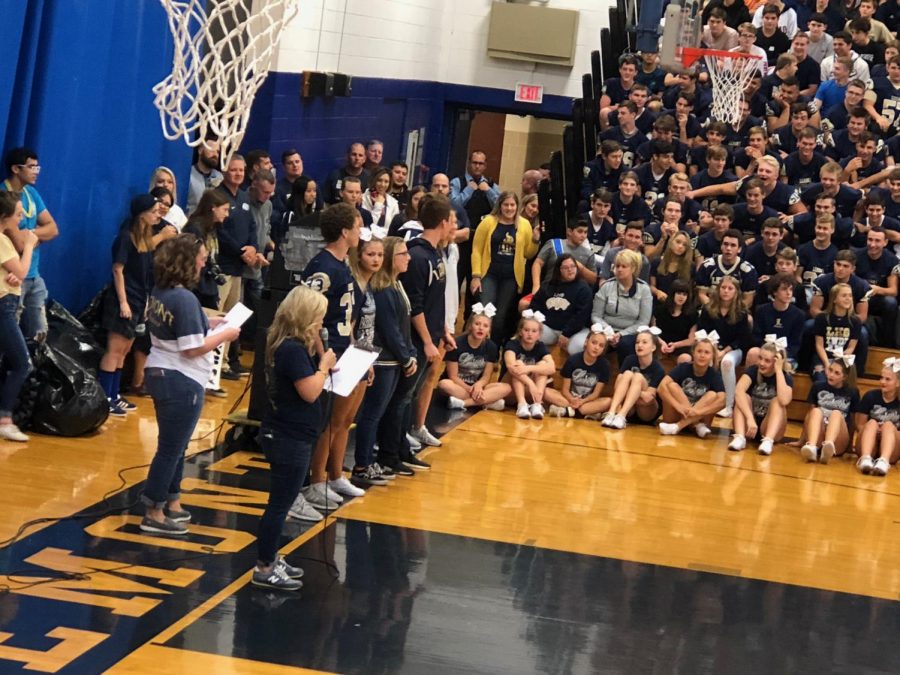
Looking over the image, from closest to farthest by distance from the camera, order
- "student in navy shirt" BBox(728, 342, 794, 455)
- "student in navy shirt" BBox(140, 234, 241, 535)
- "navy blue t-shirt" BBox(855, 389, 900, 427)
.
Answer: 1. "student in navy shirt" BBox(140, 234, 241, 535)
2. "navy blue t-shirt" BBox(855, 389, 900, 427)
3. "student in navy shirt" BBox(728, 342, 794, 455)

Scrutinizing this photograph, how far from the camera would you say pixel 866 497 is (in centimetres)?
1037

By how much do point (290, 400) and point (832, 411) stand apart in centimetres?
620

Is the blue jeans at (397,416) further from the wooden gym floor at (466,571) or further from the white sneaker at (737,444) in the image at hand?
the white sneaker at (737,444)

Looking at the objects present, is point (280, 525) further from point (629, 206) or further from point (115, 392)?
point (629, 206)

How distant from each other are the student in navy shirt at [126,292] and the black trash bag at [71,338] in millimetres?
138

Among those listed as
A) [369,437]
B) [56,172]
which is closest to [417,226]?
[369,437]

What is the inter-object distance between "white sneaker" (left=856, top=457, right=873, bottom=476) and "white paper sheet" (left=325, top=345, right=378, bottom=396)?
510cm

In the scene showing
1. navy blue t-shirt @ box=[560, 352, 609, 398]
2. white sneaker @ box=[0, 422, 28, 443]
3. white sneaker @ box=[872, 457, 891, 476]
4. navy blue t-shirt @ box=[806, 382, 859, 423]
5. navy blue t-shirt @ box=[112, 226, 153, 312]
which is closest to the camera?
white sneaker @ box=[0, 422, 28, 443]

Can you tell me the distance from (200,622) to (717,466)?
5.54 metres

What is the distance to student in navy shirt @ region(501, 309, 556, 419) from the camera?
1217 centimetres

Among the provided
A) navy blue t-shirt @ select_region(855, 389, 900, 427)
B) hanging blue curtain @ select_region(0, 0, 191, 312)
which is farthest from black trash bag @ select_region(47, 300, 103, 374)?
navy blue t-shirt @ select_region(855, 389, 900, 427)

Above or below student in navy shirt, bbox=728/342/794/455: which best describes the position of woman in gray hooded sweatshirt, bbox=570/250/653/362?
above

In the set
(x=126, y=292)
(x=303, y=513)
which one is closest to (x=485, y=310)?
(x=126, y=292)

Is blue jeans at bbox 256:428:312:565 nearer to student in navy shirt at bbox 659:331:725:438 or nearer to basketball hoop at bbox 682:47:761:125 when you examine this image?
student in navy shirt at bbox 659:331:725:438
